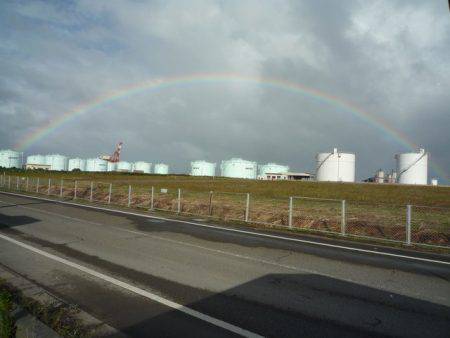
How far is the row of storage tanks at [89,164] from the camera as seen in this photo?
178000 mm

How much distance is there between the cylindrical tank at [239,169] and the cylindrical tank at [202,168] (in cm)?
884

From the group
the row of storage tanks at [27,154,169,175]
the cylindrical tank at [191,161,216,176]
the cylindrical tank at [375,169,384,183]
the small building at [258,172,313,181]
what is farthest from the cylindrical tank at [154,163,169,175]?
the cylindrical tank at [375,169,384,183]

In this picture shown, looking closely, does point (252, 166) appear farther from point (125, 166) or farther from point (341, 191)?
point (341, 191)

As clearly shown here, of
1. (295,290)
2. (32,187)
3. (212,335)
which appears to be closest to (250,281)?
(295,290)

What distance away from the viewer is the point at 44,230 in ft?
42.4

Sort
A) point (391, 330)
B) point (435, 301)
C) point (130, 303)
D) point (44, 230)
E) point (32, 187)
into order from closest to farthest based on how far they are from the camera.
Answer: point (391, 330), point (130, 303), point (435, 301), point (44, 230), point (32, 187)

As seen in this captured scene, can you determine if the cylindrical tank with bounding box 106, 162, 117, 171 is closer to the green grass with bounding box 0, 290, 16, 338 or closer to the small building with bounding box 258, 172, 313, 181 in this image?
the small building with bounding box 258, 172, 313, 181

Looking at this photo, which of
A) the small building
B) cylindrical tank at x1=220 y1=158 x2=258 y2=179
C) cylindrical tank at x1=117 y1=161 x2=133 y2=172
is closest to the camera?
the small building

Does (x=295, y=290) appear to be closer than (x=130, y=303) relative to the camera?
No

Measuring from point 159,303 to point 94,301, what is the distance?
100cm

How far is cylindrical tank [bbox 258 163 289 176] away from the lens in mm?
160875

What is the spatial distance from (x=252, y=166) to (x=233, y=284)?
147516 mm

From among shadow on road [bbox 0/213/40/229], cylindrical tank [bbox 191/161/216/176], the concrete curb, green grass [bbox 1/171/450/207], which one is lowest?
the concrete curb

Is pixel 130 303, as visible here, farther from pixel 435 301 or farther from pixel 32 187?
pixel 32 187
